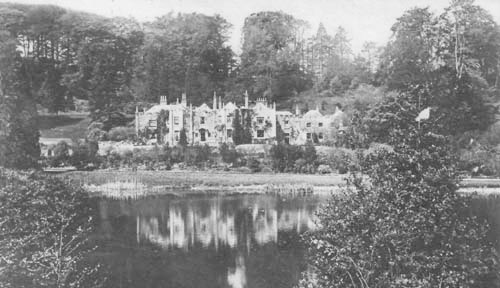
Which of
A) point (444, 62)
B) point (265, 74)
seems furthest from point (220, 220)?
point (265, 74)

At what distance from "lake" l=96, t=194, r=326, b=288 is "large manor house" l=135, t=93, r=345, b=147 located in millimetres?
16935

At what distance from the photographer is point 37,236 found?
12.0 m

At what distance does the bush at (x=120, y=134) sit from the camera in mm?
49781

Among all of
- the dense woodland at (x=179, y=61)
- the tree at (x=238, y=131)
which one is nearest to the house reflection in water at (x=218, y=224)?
the tree at (x=238, y=131)

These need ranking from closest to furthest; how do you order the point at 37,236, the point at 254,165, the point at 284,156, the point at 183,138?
the point at 37,236
the point at 254,165
the point at 284,156
the point at 183,138

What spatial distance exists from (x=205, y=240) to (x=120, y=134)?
30822mm

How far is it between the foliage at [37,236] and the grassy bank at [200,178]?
1510 cm

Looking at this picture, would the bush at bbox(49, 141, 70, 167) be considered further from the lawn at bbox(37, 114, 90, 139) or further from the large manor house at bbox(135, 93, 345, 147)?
the large manor house at bbox(135, 93, 345, 147)

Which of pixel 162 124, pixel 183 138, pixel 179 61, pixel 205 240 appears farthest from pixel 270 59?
pixel 205 240

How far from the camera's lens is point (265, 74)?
191 ft

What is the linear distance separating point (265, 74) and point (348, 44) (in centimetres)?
1247

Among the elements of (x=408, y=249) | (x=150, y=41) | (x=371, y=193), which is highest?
(x=150, y=41)

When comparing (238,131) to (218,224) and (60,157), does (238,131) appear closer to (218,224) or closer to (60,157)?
(60,157)

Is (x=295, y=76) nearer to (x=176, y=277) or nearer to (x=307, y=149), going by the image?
(x=307, y=149)
